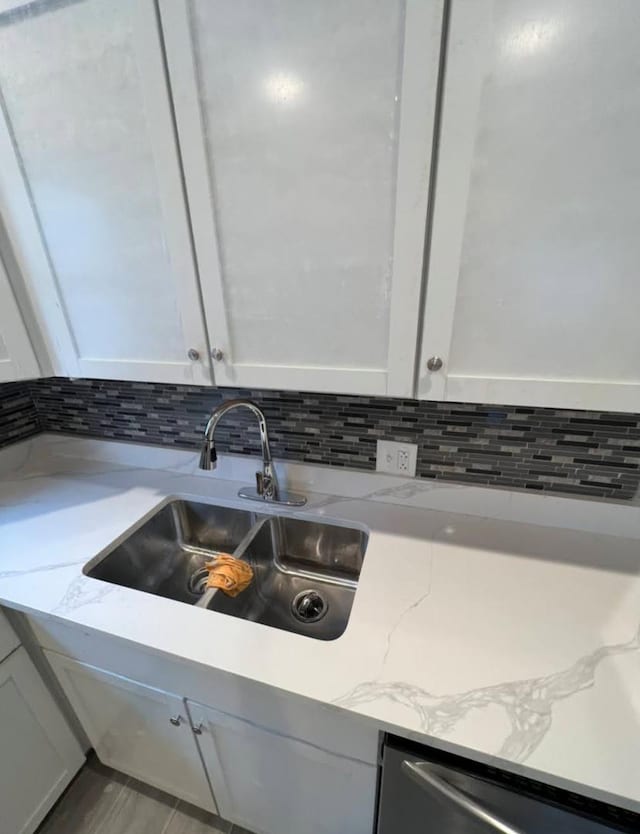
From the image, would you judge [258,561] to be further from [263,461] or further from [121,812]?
[121,812]

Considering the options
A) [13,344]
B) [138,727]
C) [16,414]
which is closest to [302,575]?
[138,727]

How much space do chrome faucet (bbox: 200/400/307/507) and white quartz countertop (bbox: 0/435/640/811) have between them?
0.06m

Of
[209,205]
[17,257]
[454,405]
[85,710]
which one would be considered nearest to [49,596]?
[85,710]

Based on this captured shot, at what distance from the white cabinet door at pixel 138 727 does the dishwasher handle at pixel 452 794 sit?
1.79 ft

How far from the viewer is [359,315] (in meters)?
0.71

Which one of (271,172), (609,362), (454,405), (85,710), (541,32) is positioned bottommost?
(85,710)

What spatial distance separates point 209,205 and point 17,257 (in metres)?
0.56

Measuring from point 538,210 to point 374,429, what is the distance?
651 mm

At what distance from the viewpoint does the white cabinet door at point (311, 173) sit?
0.57m

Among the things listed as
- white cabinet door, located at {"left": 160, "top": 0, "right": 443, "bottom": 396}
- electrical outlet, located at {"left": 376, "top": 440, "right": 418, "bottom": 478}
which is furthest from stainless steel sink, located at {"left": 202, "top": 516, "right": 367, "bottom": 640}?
white cabinet door, located at {"left": 160, "top": 0, "right": 443, "bottom": 396}

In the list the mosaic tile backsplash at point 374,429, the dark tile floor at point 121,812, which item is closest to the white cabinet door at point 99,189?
the mosaic tile backsplash at point 374,429

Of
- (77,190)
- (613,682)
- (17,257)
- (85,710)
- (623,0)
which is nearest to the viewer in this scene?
(623,0)

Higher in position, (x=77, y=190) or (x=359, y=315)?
(x=77, y=190)

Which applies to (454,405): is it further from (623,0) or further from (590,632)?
(623,0)
